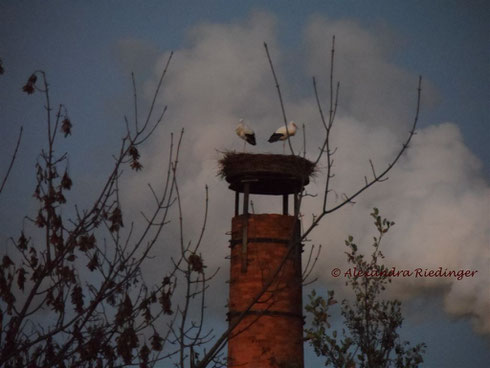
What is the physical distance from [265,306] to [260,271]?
0.86m

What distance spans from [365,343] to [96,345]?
8623mm

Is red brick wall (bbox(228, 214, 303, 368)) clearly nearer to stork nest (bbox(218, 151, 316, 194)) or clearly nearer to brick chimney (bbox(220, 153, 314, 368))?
brick chimney (bbox(220, 153, 314, 368))

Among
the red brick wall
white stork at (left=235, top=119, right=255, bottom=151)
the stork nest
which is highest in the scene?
white stork at (left=235, top=119, right=255, bottom=151)

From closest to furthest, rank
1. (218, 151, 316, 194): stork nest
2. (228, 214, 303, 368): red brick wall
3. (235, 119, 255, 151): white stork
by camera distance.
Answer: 1. (228, 214, 303, 368): red brick wall
2. (218, 151, 316, 194): stork nest
3. (235, 119, 255, 151): white stork

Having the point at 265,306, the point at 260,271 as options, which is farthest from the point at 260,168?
the point at 265,306

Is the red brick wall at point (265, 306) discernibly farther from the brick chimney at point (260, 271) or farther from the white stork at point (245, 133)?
the white stork at point (245, 133)

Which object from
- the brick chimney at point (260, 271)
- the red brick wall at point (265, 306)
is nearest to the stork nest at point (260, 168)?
the brick chimney at point (260, 271)

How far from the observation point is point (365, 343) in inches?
484

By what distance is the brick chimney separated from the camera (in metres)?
17.3

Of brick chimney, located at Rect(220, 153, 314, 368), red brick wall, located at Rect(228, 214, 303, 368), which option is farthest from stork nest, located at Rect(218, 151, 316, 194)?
red brick wall, located at Rect(228, 214, 303, 368)

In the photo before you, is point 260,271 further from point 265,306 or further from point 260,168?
point 260,168

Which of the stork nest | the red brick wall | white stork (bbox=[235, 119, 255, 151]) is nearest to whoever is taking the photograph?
the red brick wall

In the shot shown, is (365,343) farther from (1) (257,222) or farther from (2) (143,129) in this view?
(2) (143,129)

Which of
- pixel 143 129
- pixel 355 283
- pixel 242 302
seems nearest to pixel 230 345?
pixel 242 302
